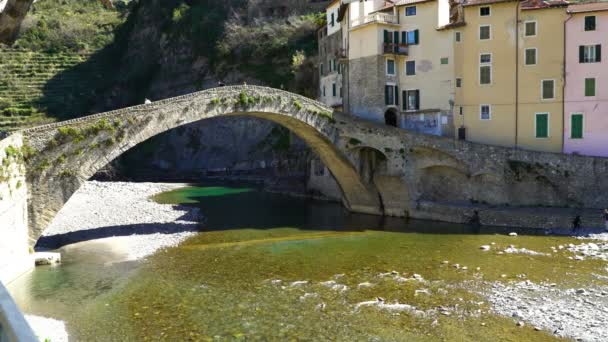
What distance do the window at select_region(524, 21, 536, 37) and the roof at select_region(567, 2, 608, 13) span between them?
5.86 feet

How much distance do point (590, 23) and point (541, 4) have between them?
2.64m

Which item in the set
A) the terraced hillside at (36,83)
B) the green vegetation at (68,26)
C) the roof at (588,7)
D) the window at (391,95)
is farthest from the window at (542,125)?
the green vegetation at (68,26)

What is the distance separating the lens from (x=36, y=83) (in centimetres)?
6222

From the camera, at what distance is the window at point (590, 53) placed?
26.7 m

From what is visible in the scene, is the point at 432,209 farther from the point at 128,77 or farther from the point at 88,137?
the point at 128,77

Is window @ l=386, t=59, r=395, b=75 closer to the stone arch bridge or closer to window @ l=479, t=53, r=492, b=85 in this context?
the stone arch bridge

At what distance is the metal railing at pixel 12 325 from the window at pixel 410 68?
30683mm

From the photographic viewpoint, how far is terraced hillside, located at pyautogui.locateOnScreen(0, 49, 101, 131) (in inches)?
2250

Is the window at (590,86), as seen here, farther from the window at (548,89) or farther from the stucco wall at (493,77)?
the stucco wall at (493,77)

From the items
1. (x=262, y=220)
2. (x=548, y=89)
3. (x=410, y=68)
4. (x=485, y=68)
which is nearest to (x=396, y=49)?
(x=410, y=68)

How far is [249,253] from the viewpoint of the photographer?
70.3 ft

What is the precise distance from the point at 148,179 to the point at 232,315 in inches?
1629

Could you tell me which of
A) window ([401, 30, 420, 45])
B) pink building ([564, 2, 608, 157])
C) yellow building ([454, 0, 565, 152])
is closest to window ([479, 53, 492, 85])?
yellow building ([454, 0, 565, 152])

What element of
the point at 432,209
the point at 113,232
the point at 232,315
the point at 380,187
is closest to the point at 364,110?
the point at 380,187
